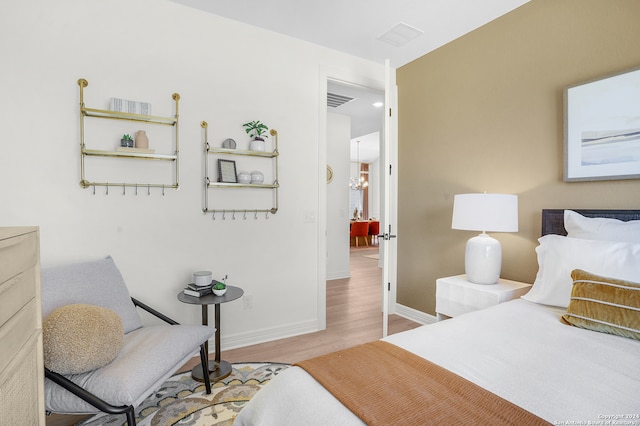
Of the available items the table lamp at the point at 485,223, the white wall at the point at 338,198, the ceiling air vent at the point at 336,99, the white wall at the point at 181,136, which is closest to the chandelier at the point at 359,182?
the white wall at the point at 338,198

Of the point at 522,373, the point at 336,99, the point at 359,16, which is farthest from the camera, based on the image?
the point at 336,99

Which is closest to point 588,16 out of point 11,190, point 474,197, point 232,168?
point 474,197

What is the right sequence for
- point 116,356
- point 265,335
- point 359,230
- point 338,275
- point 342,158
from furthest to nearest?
point 359,230
point 342,158
point 338,275
point 265,335
point 116,356

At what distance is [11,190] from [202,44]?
1.66 metres

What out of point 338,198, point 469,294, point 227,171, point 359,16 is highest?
point 359,16

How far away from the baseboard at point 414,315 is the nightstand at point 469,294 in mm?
611

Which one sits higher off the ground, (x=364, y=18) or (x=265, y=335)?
(x=364, y=18)

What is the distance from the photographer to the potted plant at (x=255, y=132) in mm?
2814

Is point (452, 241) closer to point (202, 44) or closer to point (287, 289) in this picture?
point (287, 289)

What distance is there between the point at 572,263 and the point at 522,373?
1.02 meters

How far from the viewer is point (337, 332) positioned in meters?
3.15

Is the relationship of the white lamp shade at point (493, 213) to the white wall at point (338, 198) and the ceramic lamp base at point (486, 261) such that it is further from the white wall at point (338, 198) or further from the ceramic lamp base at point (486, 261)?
the white wall at point (338, 198)

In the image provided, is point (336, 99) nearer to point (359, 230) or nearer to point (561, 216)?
point (561, 216)

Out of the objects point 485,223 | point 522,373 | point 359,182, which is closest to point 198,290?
point 522,373
